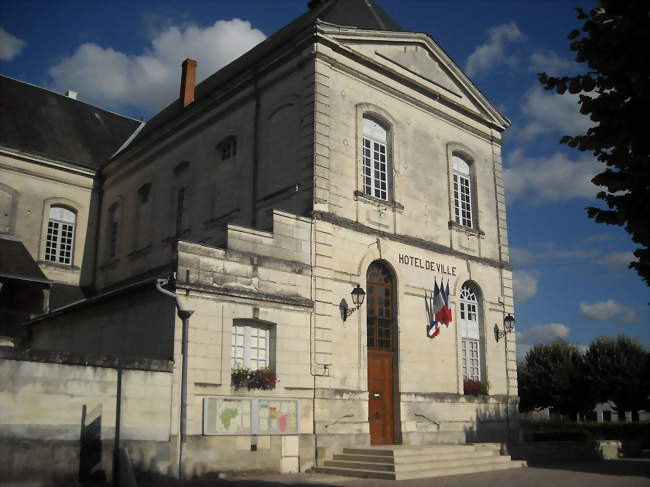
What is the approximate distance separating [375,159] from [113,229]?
37.7 ft

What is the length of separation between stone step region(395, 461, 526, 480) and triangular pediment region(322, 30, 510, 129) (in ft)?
33.4

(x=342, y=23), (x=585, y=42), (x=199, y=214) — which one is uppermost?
(x=342, y=23)

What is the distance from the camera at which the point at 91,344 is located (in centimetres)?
1540

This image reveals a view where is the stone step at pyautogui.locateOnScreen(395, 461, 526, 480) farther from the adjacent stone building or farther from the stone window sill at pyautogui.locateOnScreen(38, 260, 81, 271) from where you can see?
the stone window sill at pyautogui.locateOnScreen(38, 260, 81, 271)

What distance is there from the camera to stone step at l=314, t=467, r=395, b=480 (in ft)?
41.3

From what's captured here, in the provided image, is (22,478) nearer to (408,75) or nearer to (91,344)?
(91,344)

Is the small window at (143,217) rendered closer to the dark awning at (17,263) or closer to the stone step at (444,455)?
the dark awning at (17,263)

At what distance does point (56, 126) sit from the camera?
26.4 meters

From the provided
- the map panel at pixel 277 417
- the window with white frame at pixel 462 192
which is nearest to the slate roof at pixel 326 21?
the window with white frame at pixel 462 192

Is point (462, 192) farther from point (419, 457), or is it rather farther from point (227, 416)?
point (227, 416)

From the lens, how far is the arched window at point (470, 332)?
18.5m

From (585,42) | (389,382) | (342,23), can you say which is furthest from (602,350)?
(585,42)

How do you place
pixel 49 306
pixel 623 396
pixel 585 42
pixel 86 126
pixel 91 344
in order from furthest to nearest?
pixel 623 396
pixel 86 126
pixel 49 306
pixel 91 344
pixel 585 42

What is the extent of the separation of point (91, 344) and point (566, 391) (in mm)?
24458
